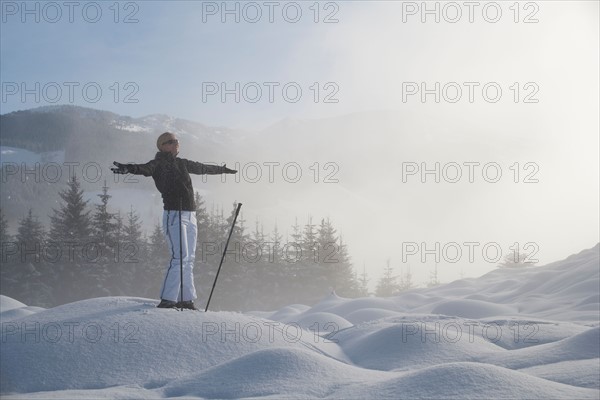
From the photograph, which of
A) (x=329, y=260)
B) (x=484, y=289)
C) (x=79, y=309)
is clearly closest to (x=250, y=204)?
(x=329, y=260)

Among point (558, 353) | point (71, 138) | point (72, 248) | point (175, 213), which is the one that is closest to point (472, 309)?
point (558, 353)

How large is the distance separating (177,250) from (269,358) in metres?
2.67

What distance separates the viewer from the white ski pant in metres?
7.23

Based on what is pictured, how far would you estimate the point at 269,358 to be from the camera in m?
5.21

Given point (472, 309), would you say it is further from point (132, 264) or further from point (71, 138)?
point (71, 138)

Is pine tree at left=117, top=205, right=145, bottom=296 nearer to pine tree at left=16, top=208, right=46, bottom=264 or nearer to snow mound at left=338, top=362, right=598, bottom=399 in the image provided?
pine tree at left=16, top=208, right=46, bottom=264

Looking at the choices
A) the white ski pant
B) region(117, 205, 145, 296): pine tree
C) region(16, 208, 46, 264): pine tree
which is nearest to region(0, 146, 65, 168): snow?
region(16, 208, 46, 264): pine tree

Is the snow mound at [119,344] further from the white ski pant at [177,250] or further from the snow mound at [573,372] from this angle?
the snow mound at [573,372]

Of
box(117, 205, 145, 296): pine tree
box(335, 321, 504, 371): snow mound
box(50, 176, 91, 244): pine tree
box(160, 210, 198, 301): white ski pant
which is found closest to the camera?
box(335, 321, 504, 371): snow mound

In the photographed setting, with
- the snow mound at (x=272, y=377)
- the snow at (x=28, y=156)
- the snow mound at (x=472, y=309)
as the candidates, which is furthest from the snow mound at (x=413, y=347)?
the snow at (x=28, y=156)

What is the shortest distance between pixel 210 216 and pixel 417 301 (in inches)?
Answer: 913

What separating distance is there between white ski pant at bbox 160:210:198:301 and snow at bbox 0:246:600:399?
1.30 feet

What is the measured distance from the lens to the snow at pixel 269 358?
4.11 metres

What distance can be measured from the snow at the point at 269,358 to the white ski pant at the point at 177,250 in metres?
0.40
